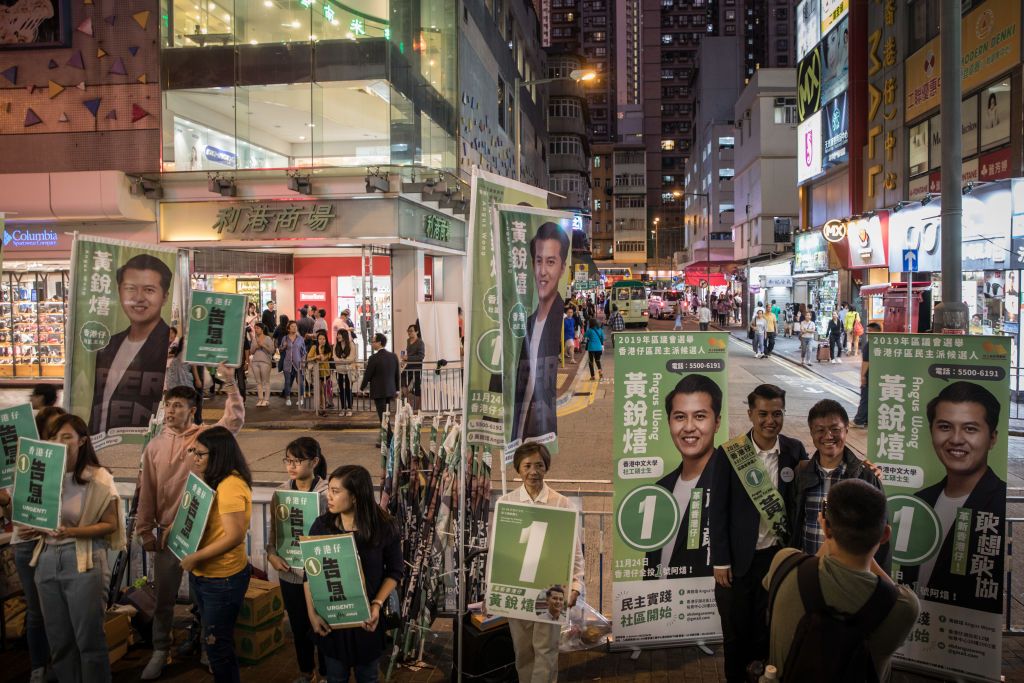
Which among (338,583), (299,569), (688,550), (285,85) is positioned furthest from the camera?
(285,85)

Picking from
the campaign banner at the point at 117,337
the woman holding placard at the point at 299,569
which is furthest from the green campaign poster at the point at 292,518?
the campaign banner at the point at 117,337

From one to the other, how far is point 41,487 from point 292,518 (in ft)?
5.10

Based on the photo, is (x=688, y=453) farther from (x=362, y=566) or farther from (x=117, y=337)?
(x=117, y=337)

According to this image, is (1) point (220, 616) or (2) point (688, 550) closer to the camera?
(1) point (220, 616)

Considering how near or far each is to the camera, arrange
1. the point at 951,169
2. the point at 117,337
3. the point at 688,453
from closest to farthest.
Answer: the point at 688,453 → the point at 117,337 → the point at 951,169

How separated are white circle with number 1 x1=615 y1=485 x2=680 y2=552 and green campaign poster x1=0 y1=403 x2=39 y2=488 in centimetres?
437

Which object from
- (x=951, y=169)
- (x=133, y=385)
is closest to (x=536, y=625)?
(x=133, y=385)

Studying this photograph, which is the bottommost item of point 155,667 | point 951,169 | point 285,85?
point 155,667

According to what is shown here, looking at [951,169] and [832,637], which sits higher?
[951,169]

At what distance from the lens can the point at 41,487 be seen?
491 centimetres

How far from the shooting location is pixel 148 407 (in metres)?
6.46

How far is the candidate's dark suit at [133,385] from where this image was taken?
633cm

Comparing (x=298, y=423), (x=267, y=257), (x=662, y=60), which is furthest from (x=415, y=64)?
(x=662, y=60)

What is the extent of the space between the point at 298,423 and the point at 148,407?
9877 mm
